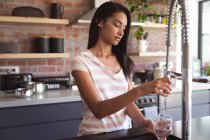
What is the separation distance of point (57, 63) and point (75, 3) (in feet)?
2.46

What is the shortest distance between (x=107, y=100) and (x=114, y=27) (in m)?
0.41

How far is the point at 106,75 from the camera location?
1242mm

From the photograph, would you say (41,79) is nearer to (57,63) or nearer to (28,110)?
(57,63)

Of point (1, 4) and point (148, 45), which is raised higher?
point (1, 4)

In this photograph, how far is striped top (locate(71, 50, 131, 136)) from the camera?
45.9 inches

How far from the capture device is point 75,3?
2.87 m

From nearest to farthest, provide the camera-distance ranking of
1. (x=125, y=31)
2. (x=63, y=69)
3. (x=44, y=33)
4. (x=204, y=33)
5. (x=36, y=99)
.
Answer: (x=125, y=31) → (x=36, y=99) → (x=44, y=33) → (x=63, y=69) → (x=204, y=33)

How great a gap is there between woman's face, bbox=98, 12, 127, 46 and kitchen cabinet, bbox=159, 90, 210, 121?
160cm

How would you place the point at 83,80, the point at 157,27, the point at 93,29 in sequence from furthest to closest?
the point at 157,27
the point at 93,29
the point at 83,80

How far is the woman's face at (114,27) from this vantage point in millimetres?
1238

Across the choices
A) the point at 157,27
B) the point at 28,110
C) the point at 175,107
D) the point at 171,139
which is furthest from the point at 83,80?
the point at 157,27

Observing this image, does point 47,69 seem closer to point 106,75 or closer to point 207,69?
point 106,75

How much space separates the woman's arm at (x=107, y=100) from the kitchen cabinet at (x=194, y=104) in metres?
1.72

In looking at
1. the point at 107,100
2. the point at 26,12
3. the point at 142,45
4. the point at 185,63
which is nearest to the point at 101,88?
the point at 107,100
